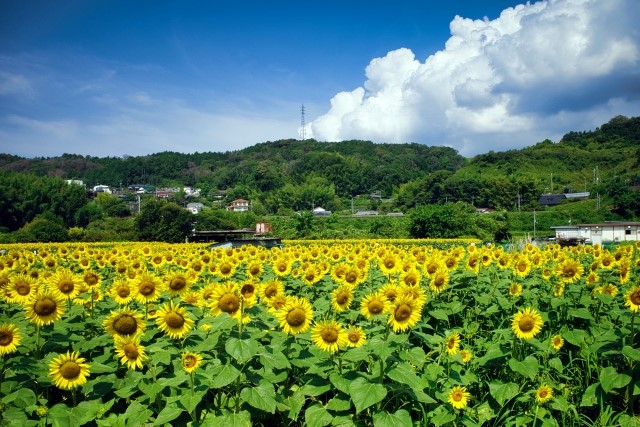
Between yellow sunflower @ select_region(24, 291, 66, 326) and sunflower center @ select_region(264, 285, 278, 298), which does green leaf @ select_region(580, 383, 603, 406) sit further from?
yellow sunflower @ select_region(24, 291, 66, 326)

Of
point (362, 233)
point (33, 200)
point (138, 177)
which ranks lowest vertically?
point (362, 233)

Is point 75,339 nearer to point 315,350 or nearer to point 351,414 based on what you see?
point 315,350

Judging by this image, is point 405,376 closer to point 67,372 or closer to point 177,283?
point 177,283

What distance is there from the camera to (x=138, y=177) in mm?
163500

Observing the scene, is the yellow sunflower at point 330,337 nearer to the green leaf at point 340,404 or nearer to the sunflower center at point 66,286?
the green leaf at point 340,404

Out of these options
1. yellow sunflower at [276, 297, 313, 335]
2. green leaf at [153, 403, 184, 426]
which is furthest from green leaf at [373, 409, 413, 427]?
green leaf at [153, 403, 184, 426]

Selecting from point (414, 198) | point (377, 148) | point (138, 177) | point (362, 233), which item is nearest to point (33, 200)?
point (362, 233)

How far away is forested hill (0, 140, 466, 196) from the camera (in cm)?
13438

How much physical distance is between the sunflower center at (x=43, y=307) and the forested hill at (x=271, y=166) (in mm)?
127017

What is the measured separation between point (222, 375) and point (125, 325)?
937mm

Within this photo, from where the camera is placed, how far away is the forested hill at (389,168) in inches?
3861

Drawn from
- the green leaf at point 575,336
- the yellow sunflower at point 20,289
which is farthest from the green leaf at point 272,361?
the green leaf at point 575,336

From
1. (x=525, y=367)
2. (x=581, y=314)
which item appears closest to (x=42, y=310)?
(x=525, y=367)

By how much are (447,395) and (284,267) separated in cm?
287
